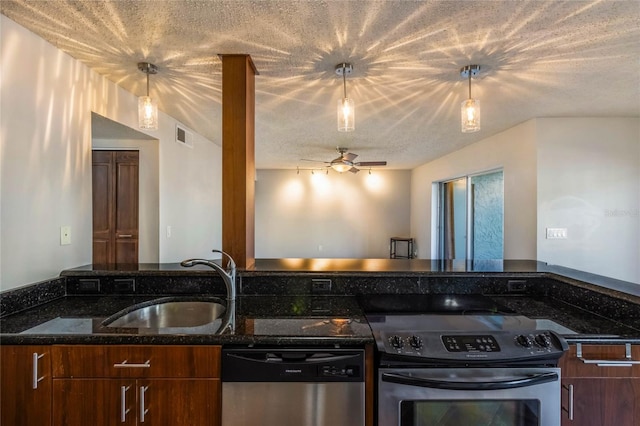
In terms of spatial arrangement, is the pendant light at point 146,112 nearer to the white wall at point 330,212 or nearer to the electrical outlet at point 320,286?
the electrical outlet at point 320,286

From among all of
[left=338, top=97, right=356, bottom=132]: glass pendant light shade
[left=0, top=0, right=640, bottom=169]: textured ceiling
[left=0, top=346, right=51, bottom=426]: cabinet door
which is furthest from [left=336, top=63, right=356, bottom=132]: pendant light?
[left=0, top=346, right=51, bottom=426]: cabinet door

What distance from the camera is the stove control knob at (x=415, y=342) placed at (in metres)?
1.19

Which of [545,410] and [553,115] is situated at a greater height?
[553,115]

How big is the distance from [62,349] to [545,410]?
1870mm

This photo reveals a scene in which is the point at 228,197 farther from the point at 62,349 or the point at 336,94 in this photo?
the point at 336,94

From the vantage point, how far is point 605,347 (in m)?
1.18

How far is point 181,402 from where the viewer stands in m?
1.20

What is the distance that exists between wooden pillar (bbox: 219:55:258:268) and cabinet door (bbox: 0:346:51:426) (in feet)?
3.09

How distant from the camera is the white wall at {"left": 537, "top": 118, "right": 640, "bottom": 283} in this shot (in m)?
3.10

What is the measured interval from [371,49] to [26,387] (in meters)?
2.27

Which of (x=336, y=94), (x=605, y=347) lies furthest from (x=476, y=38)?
(x=605, y=347)

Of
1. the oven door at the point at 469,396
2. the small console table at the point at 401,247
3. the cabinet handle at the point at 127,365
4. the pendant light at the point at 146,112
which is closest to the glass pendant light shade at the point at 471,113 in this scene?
the oven door at the point at 469,396

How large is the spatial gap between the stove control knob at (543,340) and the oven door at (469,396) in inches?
3.7

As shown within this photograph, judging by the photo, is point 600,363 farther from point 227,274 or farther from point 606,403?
point 227,274
